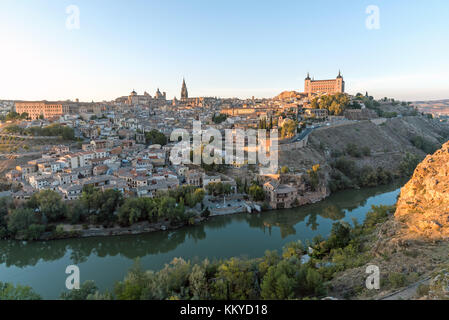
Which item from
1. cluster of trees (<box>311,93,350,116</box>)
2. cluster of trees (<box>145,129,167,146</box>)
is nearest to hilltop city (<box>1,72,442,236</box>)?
cluster of trees (<box>145,129,167,146</box>)

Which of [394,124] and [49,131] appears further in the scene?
[394,124]

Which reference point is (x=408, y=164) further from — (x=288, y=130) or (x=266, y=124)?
(x=266, y=124)

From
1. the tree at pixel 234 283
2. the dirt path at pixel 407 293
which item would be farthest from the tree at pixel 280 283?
the dirt path at pixel 407 293

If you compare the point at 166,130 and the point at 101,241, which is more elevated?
the point at 166,130

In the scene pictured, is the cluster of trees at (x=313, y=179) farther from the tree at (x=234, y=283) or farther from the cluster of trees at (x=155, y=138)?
Answer: the cluster of trees at (x=155, y=138)

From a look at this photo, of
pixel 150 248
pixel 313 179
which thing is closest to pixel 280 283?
pixel 150 248

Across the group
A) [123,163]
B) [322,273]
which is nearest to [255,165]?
[123,163]
